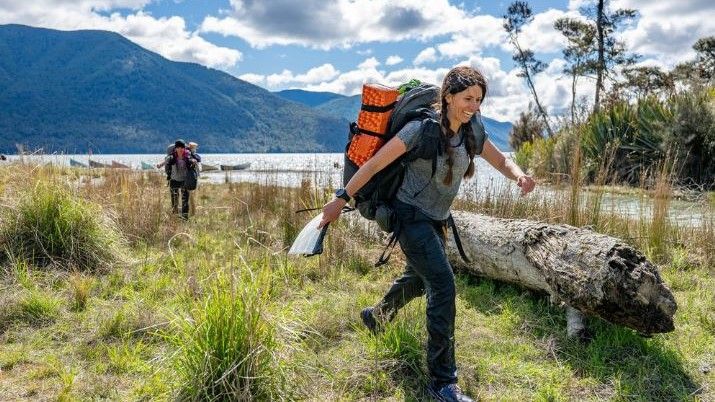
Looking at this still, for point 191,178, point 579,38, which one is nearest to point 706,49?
point 579,38

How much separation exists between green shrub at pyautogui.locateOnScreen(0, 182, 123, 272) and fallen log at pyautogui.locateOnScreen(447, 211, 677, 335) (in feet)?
12.8

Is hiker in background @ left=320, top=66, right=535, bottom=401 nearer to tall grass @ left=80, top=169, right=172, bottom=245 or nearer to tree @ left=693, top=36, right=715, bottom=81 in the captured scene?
tall grass @ left=80, top=169, right=172, bottom=245

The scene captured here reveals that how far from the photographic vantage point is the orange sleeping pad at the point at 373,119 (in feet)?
9.52

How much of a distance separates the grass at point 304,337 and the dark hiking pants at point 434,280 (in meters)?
0.26

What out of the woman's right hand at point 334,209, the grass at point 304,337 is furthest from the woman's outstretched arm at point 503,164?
the grass at point 304,337

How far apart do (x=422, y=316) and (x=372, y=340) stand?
0.47 meters

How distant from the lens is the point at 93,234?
5836 millimetres

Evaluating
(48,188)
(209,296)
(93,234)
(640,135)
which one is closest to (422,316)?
(209,296)

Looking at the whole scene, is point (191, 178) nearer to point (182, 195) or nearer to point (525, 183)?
point (182, 195)

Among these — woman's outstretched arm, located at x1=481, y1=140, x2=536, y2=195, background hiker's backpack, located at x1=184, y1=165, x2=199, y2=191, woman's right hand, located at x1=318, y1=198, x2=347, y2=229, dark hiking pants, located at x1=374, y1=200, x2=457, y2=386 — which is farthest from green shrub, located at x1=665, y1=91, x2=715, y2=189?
woman's right hand, located at x1=318, y1=198, x2=347, y2=229

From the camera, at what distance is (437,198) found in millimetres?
2963

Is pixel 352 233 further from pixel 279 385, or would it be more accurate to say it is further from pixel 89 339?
pixel 279 385

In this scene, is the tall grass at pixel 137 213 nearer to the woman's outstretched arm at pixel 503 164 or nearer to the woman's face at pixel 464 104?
the woman's outstretched arm at pixel 503 164

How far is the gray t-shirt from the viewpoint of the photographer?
2.91m
